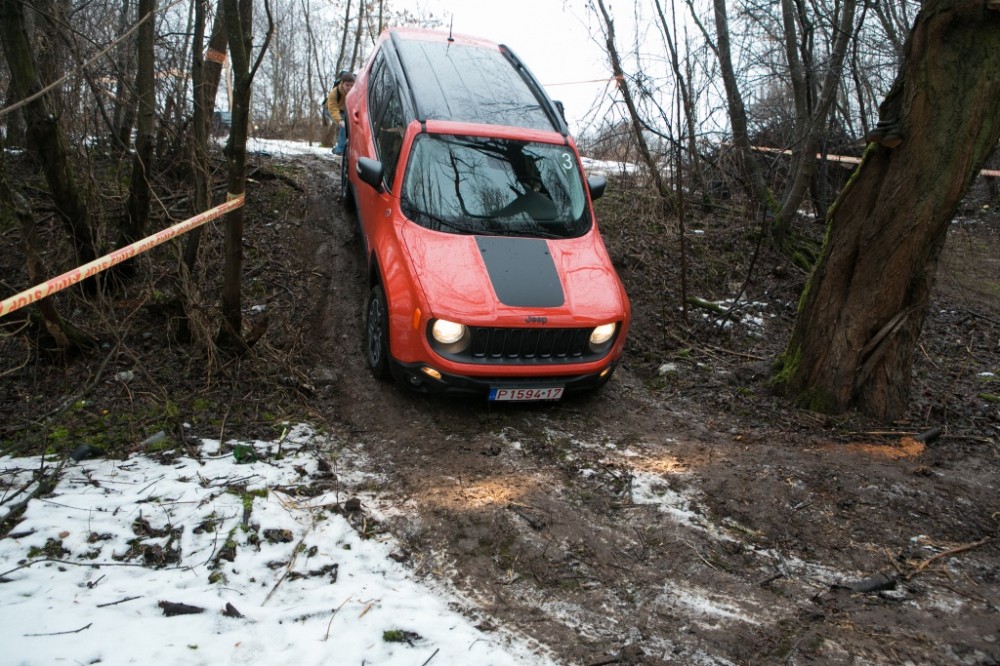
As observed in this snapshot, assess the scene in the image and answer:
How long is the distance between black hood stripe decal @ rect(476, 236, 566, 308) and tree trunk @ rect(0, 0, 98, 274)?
11.7 feet

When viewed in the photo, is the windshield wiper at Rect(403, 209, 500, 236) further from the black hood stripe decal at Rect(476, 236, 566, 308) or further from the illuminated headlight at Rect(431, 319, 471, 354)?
the illuminated headlight at Rect(431, 319, 471, 354)

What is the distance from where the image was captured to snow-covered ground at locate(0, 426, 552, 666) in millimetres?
2887

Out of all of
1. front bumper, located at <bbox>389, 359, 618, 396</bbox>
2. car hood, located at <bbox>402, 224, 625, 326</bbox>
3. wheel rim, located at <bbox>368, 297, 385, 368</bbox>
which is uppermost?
car hood, located at <bbox>402, 224, 625, 326</bbox>

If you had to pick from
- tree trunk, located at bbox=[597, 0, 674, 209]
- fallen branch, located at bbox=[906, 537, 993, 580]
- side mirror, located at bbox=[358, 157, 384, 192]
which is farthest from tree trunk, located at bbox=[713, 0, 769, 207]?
fallen branch, located at bbox=[906, 537, 993, 580]

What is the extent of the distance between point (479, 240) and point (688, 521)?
2668mm

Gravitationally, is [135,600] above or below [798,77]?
below

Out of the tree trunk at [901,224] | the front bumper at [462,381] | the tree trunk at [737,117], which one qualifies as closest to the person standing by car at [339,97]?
the front bumper at [462,381]

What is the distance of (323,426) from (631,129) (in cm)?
633

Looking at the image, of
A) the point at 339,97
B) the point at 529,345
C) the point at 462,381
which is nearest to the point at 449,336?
the point at 462,381

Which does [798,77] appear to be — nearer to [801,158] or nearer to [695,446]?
[801,158]

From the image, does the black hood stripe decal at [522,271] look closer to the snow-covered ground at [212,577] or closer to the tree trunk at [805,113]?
the snow-covered ground at [212,577]

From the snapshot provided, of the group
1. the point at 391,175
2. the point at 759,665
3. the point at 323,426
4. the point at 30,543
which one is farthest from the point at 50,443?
the point at 759,665

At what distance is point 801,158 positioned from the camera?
8477mm

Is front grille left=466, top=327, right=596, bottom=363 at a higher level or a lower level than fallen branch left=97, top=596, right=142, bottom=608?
higher
